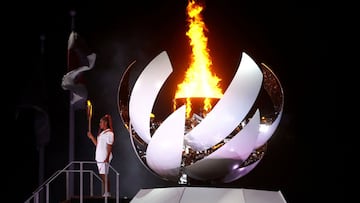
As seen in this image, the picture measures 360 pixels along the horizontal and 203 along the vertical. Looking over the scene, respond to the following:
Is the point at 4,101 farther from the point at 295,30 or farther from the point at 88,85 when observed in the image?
the point at 295,30

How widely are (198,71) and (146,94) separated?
182cm

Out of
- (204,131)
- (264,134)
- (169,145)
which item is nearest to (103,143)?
(169,145)

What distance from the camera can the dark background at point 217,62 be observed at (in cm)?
1220

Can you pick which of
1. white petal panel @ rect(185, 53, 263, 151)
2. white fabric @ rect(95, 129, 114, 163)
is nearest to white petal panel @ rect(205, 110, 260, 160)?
white petal panel @ rect(185, 53, 263, 151)

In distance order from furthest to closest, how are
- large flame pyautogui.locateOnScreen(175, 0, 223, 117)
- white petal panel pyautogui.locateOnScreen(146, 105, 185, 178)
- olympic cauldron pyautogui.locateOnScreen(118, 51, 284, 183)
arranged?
large flame pyautogui.locateOnScreen(175, 0, 223, 117)
olympic cauldron pyautogui.locateOnScreen(118, 51, 284, 183)
white petal panel pyautogui.locateOnScreen(146, 105, 185, 178)

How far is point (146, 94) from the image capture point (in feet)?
34.3

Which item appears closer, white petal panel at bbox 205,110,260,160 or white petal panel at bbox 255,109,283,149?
white petal panel at bbox 205,110,260,160

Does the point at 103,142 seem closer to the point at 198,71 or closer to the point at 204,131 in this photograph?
the point at 204,131

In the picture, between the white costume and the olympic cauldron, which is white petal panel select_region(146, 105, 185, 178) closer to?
the olympic cauldron

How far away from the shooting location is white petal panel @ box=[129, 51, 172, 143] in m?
10.4

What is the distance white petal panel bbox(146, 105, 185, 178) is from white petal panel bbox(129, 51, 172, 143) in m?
0.30

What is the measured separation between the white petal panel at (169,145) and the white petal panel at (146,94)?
30 centimetres

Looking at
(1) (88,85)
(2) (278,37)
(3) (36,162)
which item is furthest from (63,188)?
(2) (278,37)

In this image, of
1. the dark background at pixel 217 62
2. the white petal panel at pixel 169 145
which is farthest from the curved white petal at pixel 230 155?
the dark background at pixel 217 62
